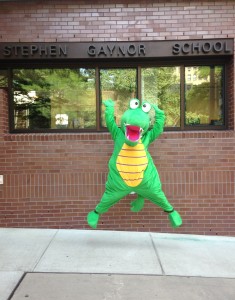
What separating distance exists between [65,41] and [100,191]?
2.56 m

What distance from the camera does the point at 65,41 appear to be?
19.2 ft

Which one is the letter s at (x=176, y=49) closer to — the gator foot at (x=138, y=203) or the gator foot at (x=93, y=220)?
the gator foot at (x=138, y=203)

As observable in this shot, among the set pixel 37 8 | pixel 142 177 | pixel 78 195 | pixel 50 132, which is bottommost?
pixel 78 195

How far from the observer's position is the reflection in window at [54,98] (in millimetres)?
6129

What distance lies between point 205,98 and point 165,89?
71cm

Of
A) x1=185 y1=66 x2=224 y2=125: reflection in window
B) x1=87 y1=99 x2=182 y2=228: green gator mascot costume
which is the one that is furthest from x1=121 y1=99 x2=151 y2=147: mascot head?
x1=185 y1=66 x2=224 y2=125: reflection in window

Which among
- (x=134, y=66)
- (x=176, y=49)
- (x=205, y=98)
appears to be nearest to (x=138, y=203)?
(x=205, y=98)

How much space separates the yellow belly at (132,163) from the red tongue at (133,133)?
0.21 meters

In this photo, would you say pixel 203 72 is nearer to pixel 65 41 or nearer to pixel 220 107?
pixel 220 107

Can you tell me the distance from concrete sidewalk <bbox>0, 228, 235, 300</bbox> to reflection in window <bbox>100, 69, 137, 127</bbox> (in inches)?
83.9

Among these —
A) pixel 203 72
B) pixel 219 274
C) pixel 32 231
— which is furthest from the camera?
pixel 203 72

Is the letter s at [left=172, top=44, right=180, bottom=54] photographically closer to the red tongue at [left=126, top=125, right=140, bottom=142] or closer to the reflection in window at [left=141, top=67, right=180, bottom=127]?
the reflection in window at [left=141, top=67, right=180, bottom=127]

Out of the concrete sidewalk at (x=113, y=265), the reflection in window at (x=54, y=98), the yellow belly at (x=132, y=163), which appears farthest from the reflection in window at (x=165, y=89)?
the concrete sidewalk at (x=113, y=265)

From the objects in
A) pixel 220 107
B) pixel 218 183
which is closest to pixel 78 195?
pixel 218 183
